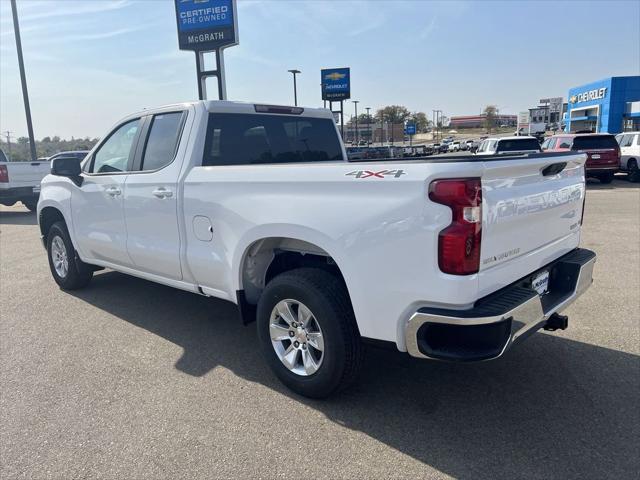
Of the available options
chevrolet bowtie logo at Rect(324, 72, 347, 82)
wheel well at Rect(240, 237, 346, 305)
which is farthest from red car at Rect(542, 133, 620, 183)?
chevrolet bowtie logo at Rect(324, 72, 347, 82)

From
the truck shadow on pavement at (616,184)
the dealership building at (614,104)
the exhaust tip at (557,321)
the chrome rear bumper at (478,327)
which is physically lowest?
the truck shadow on pavement at (616,184)

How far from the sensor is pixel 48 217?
6402mm

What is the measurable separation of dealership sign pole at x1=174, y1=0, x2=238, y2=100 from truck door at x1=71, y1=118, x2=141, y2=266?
1485cm

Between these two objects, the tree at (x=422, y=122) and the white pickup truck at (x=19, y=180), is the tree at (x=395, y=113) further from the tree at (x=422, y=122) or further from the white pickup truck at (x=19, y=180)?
the white pickup truck at (x=19, y=180)

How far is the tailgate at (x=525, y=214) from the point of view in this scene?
274 cm

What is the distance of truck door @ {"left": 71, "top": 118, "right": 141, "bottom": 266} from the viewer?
16.1ft

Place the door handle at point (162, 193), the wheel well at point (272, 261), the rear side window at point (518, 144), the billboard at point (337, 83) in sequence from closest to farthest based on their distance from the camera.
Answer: the wheel well at point (272, 261)
the door handle at point (162, 193)
the rear side window at point (518, 144)
the billboard at point (337, 83)

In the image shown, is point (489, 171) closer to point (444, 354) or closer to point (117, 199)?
point (444, 354)

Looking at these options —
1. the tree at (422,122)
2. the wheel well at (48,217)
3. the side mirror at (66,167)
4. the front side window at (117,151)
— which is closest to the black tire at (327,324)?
the front side window at (117,151)

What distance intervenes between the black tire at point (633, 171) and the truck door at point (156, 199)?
19.1m

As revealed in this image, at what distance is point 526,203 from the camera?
9.91 feet

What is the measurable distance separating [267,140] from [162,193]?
3.50 feet

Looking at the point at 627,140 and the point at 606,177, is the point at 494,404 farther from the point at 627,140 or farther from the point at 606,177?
the point at 627,140

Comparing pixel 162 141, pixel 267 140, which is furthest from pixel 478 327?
pixel 162 141
